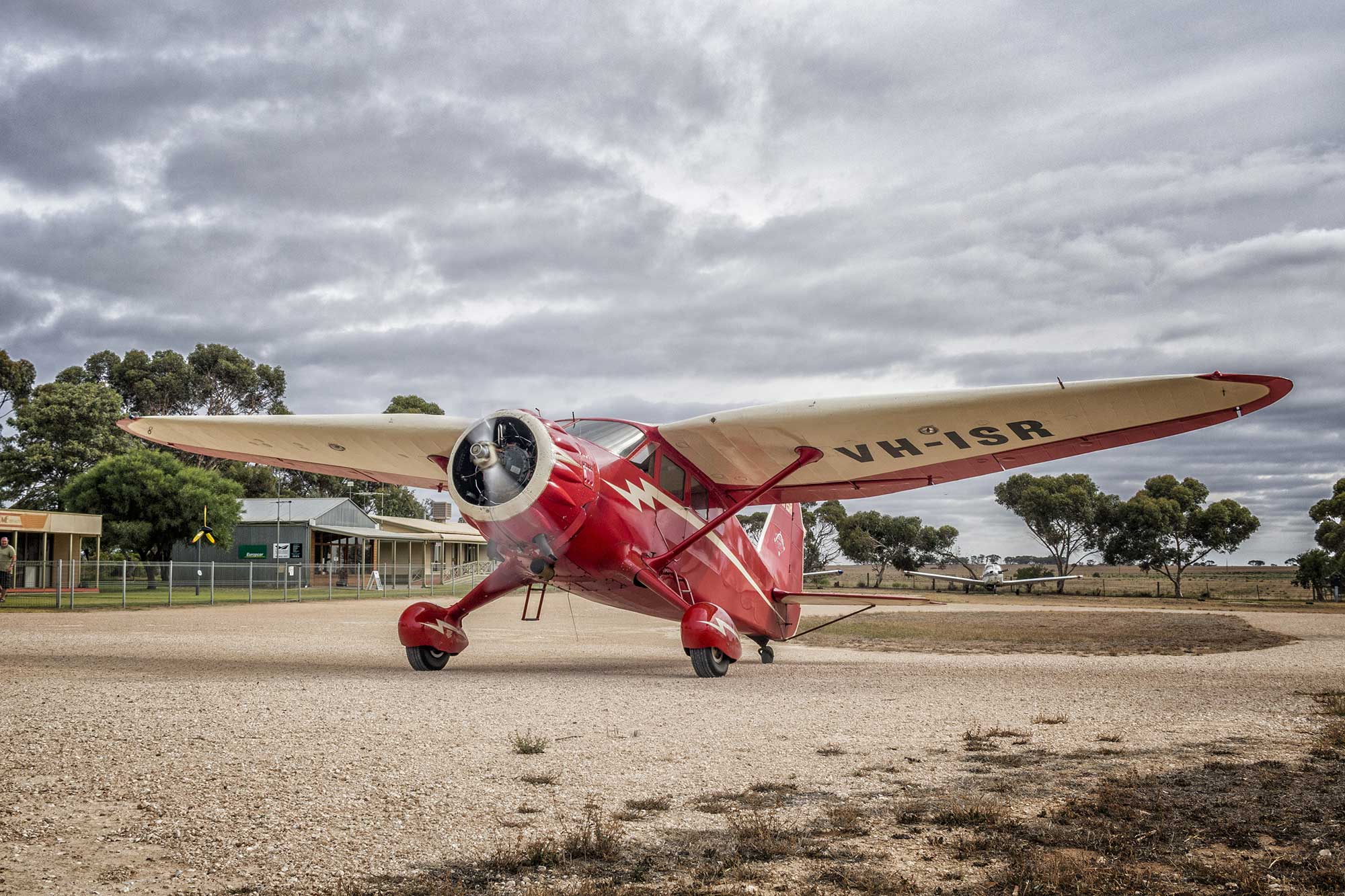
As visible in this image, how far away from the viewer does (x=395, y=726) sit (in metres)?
7.01

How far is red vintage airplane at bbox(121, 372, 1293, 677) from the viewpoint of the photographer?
989cm

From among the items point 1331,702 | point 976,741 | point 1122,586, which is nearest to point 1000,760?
point 976,741

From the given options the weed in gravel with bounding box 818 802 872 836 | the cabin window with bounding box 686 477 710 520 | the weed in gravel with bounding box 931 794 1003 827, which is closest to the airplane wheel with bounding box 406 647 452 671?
the cabin window with bounding box 686 477 710 520

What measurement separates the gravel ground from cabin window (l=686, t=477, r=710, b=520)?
244cm

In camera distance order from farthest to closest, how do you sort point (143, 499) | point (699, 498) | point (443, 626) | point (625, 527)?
point (143, 499) < point (699, 498) < point (443, 626) < point (625, 527)

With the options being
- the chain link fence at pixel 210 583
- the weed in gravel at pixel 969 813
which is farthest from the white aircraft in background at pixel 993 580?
the chain link fence at pixel 210 583

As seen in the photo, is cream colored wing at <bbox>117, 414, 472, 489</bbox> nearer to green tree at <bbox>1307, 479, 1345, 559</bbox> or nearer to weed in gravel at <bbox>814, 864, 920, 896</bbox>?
weed in gravel at <bbox>814, 864, 920, 896</bbox>

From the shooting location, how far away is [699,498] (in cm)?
1325

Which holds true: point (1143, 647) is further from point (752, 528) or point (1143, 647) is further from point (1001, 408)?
point (752, 528)

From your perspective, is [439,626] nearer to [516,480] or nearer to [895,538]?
[516,480]

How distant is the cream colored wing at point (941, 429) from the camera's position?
9406mm

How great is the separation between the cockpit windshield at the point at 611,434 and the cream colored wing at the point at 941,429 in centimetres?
49

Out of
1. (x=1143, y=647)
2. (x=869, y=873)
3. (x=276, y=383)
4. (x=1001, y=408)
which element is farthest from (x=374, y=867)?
(x=276, y=383)

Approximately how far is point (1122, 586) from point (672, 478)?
8355cm
